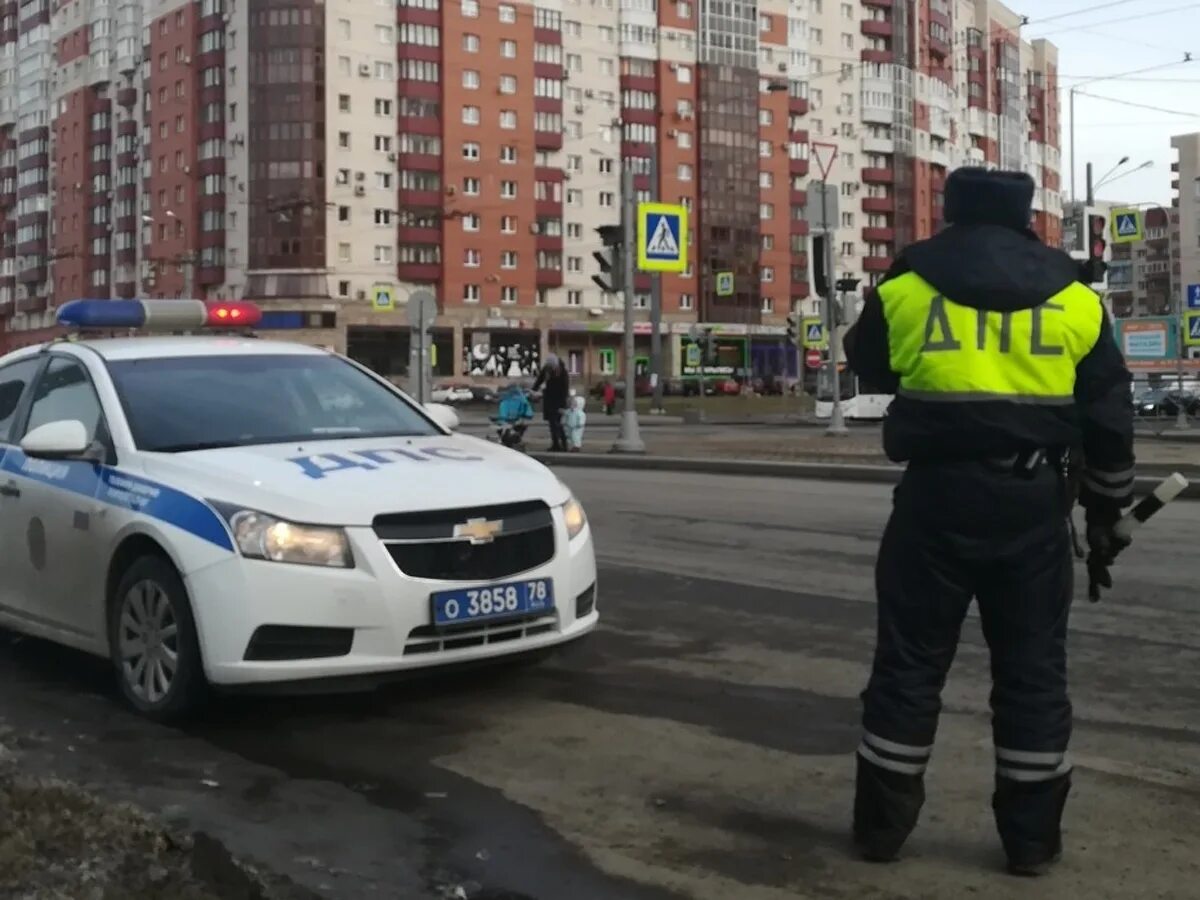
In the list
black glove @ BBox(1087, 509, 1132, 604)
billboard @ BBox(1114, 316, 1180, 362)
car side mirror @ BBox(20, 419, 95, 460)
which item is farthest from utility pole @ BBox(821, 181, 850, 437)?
black glove @ BBox(1087, 509, 1132, 604)

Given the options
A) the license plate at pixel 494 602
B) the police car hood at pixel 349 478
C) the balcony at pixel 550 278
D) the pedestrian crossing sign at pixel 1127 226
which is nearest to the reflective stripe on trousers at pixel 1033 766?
the license plate at pixel 494 602

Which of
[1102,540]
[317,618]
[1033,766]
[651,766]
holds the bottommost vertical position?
[651,766]

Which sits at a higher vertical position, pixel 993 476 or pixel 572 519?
pixel 993 476

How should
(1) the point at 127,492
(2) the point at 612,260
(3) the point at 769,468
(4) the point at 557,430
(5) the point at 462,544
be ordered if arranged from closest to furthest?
(5) the point at 462,544 → (1) the point at 127,492 → (3) the point at 769,468 → (2) the point at 612,260 → (4) the point at 557,430

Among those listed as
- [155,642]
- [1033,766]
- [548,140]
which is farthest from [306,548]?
[548,140]

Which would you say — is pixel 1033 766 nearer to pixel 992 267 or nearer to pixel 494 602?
pixel 992 267

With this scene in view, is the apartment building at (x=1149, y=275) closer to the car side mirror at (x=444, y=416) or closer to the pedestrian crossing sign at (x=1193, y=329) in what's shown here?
the pedestrian crossing sign at (x=1193, y=329)

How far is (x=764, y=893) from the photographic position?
3.80m

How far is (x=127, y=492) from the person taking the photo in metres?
5.88

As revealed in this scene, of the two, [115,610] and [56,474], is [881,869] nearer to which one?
[115,610]

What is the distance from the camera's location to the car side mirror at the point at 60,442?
612 centimetres

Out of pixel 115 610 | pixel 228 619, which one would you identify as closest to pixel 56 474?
pixel 115 610

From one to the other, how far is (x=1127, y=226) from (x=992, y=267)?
28.4 m

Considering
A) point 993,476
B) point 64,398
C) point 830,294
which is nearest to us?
point 993,476
